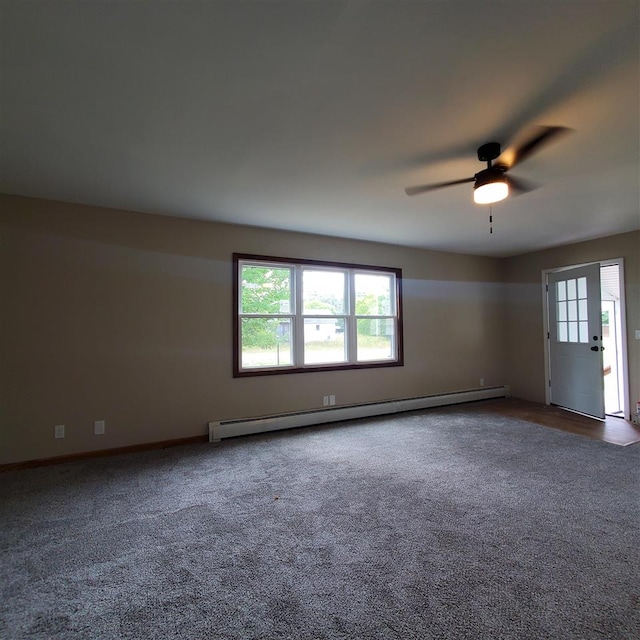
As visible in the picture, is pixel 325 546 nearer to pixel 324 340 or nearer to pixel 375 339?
pixel 324 340

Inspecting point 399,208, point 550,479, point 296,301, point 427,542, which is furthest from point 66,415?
point 550,479

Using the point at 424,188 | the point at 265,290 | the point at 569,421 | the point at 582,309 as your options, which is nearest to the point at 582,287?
the point at 582,309

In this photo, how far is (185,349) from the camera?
3.76 m

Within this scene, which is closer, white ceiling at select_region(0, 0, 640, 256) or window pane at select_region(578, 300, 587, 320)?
white ceiling at select_region(0, 0, 640, 256)

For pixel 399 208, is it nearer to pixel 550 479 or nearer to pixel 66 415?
pixel 550 479

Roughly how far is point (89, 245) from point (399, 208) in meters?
3.28

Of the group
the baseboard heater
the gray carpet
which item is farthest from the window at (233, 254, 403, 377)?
the gray carpet

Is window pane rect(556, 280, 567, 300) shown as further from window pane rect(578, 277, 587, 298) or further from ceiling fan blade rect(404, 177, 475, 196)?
ceiling fan blade rect(404, 177, 475, 196)

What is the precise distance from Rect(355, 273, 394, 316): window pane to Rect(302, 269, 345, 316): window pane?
0.29m


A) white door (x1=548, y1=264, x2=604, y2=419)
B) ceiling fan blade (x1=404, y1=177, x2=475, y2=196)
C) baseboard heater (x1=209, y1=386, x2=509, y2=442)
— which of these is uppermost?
ceiling fan blade (x1=404, y1=177, x2=475, y2=196)

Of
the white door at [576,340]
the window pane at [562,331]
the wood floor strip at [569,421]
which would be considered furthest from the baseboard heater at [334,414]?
the window pane at [562,331]

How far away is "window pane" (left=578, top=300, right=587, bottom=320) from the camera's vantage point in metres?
4.88

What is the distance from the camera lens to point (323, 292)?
4.66 metres

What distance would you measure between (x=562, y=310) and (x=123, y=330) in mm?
6265
